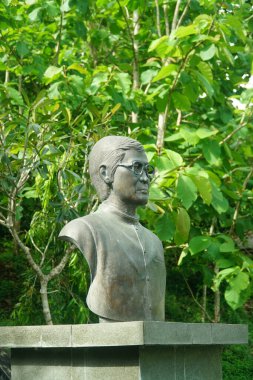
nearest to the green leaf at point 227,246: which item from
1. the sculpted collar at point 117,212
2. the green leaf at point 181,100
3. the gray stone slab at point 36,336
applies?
the green leaf at point 181,100

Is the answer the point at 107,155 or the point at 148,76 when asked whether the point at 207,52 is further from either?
the point at 107,155

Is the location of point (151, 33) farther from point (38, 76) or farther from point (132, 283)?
point (132, 283)

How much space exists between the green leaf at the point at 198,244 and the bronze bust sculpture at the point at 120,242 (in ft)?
7.66

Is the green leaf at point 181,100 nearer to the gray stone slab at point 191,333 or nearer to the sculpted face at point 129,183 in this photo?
the sculpted face at point 129,183

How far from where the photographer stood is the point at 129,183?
5520 mm

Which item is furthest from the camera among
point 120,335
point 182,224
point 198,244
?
point 198,244

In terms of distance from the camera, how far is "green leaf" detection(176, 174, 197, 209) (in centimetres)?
727

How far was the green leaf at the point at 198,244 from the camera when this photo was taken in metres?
8.11

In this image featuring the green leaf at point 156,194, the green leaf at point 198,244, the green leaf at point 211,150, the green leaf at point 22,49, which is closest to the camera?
the green leaf at point 156,194

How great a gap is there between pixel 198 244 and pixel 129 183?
275 cm

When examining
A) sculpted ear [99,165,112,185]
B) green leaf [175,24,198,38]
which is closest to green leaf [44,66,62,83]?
green leaf [175,24,198,38]

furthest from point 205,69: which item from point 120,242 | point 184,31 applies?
point 120,242

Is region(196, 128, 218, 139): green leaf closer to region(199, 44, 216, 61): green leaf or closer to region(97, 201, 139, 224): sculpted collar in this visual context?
region(199, 44, 216, 61): green leaf

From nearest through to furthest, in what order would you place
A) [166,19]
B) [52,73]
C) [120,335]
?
[120,335], [52,73], [166,19]
